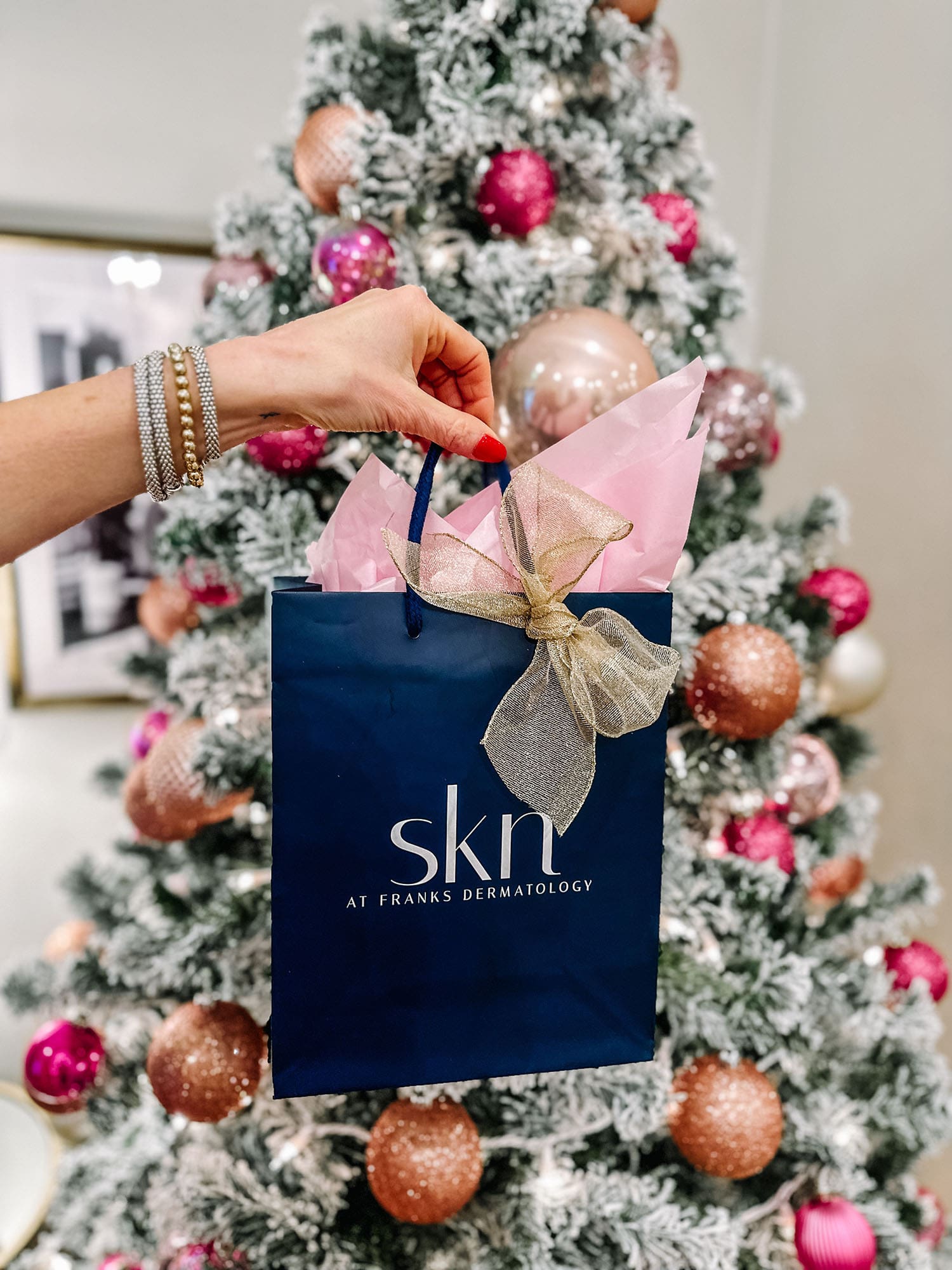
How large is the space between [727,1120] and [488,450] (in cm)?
67

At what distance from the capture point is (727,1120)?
79cm

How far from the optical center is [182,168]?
141 cm

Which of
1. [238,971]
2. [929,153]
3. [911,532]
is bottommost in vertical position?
[238,971]

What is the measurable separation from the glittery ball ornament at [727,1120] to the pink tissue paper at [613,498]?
555mm

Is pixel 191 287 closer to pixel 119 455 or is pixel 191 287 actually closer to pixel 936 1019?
pixel 119 455

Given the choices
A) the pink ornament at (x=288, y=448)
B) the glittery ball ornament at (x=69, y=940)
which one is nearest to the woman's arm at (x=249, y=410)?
the pink ornament at (x=288, y=448)

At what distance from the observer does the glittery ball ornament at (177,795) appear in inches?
34.9

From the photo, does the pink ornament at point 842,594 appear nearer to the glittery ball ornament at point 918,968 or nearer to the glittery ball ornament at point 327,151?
the glittery ball ornament at point 918,968

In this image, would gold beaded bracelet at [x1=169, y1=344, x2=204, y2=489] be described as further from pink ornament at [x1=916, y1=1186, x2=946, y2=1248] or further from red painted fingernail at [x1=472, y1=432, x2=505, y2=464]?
pink ornament at [x1=916, y1=1186, x2=946, y2=1248]

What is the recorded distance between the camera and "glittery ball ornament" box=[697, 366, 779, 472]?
2.96 feet

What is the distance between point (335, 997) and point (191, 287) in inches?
51.5

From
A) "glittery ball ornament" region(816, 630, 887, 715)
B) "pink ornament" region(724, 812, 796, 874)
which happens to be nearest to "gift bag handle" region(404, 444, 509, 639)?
"pink ornament" region(724, 812, 796, 874)

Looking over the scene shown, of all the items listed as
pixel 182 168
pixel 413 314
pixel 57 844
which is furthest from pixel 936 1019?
pixel 182 168

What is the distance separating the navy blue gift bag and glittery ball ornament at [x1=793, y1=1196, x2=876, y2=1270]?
0.55 metres
